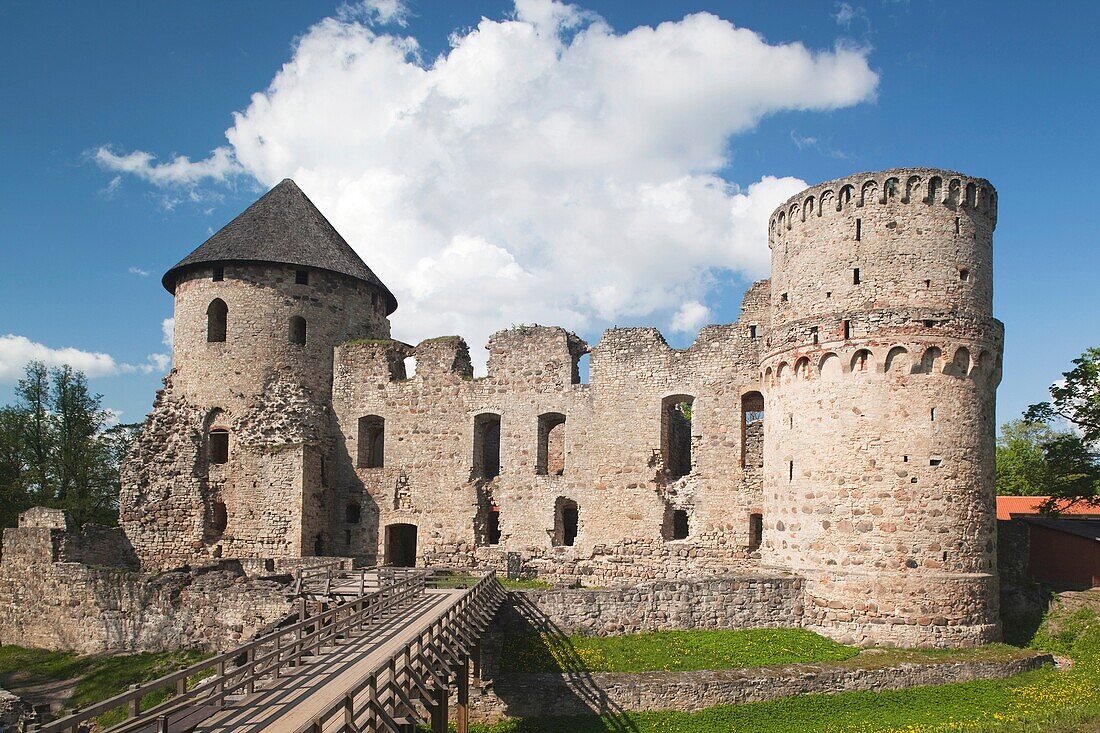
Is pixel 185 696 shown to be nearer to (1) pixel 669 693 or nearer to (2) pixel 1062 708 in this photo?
(1) pixel 669 693

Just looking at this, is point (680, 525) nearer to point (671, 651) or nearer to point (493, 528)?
point (493, 528)

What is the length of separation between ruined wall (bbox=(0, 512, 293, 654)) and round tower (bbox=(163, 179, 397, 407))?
606 centimetres

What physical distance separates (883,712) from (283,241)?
2241cm

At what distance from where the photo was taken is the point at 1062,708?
16203mm

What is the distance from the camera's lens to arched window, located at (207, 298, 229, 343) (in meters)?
28.4

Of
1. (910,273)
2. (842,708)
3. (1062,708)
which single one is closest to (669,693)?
(842,708)

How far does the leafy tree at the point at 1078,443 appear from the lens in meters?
25.5

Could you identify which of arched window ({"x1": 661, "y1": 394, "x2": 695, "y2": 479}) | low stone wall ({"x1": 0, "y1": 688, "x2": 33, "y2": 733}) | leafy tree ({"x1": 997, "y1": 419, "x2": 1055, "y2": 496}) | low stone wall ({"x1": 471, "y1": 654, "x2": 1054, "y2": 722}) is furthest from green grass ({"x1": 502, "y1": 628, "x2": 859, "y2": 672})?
leafy tree ({"x1": 997, "y1": 419, "x2": 1055, "y2": 496})

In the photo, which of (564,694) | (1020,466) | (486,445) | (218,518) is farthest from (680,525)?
(1020,466)

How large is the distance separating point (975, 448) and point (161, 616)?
68.5ft

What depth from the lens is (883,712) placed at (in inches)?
671

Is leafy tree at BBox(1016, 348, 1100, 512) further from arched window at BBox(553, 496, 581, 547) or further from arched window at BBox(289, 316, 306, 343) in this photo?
arched window at BBox(289, 316, 306, 343)

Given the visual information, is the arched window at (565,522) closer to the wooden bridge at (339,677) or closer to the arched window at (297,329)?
the wooden bridge at (339,677)

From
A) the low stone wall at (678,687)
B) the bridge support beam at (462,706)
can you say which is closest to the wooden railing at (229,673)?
the bridge support beam at (462,706)
